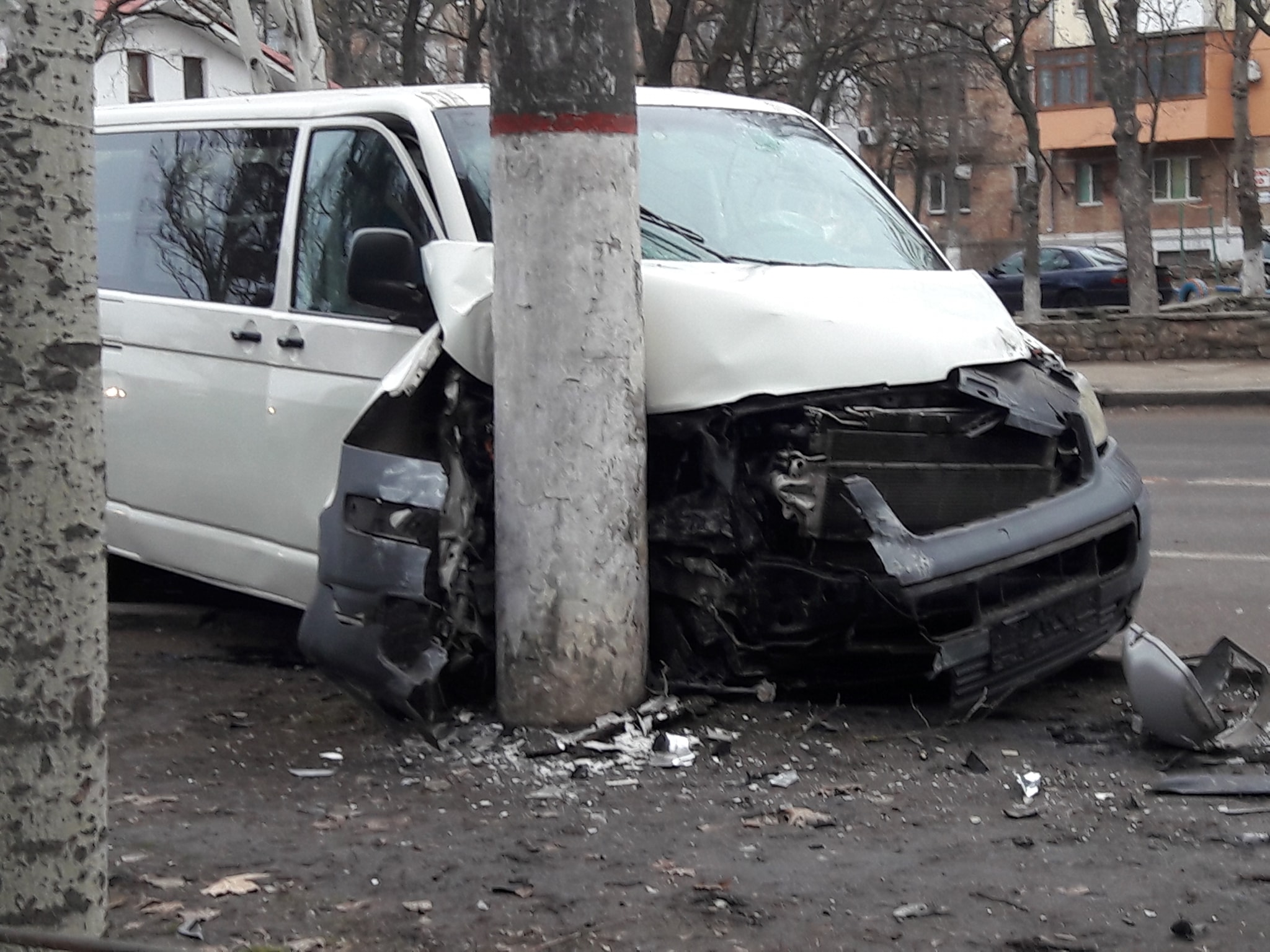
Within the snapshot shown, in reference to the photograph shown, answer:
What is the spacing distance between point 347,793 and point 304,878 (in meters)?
0.67

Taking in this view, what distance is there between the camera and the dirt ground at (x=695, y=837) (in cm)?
336

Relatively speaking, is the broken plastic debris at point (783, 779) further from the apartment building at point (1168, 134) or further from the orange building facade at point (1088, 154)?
the apartment building at point (1168, 134)

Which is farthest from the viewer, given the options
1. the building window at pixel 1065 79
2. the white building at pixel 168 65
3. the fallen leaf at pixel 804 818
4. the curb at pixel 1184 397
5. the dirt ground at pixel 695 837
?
the building window at pixel 1065 79

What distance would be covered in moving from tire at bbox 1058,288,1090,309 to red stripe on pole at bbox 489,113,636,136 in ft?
92.0

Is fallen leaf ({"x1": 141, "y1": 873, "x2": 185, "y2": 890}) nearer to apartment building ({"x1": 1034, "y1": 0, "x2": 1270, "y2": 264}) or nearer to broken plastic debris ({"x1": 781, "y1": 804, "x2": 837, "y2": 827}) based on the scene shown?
broken plastic debris ({"x1": 781, "y1": 804, "x2": 837, "y2": 827})

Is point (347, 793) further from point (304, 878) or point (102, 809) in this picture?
point (102, 809)

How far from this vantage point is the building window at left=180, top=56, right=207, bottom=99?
45750mm

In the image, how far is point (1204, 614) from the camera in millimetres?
6484

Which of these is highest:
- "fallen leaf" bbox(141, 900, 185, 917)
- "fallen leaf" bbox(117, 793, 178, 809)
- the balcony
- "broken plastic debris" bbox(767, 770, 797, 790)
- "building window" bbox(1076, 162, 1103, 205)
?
the balcony

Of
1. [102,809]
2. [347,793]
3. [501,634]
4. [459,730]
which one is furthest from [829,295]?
[102,809]

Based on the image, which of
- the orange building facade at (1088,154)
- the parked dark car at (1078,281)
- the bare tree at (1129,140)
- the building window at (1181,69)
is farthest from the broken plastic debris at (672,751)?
the building window at (1181,69)

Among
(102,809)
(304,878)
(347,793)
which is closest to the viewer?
(102,809)

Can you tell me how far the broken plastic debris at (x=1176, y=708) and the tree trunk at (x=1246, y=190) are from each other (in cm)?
1999

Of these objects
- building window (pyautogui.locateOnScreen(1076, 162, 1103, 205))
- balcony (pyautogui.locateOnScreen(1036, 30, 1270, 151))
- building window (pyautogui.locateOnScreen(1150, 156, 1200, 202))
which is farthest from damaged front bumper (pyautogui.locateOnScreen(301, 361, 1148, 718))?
building window (pyautogui.locateOnScreen(1076, 162, 1103, 205))
